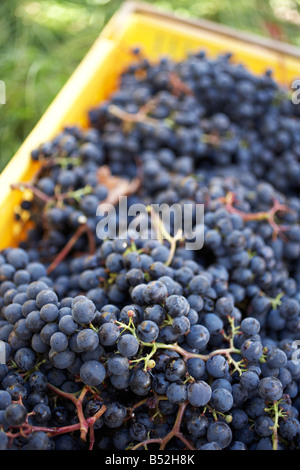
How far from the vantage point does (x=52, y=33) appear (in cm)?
210

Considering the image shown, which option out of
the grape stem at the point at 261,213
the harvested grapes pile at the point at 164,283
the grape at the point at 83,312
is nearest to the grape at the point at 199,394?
the harvested grapes pile at the point at 164,283

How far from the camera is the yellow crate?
1.42 metres

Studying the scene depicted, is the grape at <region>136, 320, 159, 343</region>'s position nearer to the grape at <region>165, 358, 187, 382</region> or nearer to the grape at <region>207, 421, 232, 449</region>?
the grape at <region>165, 358, 187, 382</region>

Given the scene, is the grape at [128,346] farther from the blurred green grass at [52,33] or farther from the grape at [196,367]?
the blurred green grass at [52,33]

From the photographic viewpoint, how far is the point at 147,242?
39.6 inches

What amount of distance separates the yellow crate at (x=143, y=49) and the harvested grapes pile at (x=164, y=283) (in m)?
0.08

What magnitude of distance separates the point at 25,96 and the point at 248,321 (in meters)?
1.38

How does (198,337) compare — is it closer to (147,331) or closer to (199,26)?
(147,331)

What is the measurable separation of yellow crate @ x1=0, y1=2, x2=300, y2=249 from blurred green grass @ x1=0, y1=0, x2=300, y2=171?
32cm

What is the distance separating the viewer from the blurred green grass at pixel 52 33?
1.75m

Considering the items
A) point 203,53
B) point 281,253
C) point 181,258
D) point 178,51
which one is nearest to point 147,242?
point 181,258

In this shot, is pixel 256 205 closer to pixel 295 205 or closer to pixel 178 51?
pixel 295 205

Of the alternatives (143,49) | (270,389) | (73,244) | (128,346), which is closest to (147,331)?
(128,346)

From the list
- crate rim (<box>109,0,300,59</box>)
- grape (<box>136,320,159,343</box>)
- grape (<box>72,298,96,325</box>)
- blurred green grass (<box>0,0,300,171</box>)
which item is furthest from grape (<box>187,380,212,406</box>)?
crate rim (<box>109,0,300,59</box>)
